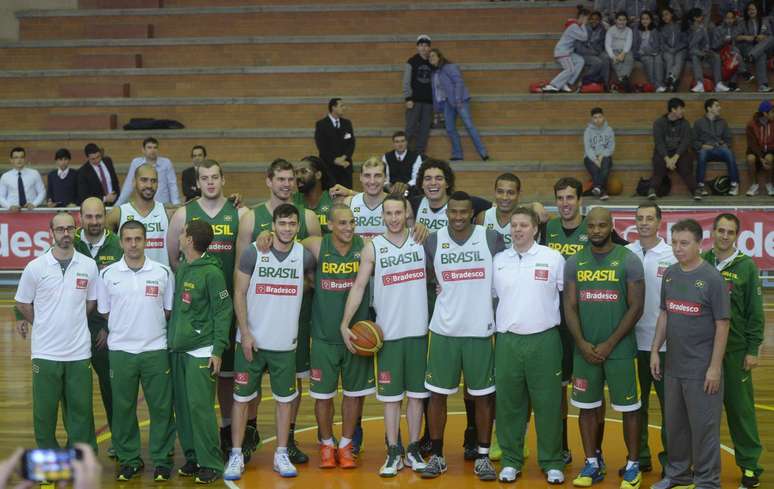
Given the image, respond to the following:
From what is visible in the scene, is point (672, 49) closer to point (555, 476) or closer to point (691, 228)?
point (691, 228)

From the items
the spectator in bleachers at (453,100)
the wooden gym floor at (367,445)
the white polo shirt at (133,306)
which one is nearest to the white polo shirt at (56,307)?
the white polo shirt at (133,306)

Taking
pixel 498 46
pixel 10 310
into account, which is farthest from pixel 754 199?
pixel 10 310

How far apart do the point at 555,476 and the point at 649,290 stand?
1396mm

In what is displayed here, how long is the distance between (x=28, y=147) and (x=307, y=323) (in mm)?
11617

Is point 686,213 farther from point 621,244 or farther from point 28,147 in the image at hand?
point 28,147

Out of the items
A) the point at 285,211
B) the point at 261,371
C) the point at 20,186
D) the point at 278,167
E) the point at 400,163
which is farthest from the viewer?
the point at 20,186

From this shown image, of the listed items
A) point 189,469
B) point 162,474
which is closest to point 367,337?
point 189,469

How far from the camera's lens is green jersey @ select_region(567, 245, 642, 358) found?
266 inches

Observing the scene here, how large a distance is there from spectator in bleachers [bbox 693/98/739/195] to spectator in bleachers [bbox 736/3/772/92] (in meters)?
1.70

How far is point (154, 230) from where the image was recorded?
7.67 metres

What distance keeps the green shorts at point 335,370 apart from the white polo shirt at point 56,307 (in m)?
1.54

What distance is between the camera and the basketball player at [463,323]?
7.02 m

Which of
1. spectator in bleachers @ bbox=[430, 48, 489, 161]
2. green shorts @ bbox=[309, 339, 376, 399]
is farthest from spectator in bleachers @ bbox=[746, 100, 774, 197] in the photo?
green shorts @ bbox=[309, 339, 376, 399]

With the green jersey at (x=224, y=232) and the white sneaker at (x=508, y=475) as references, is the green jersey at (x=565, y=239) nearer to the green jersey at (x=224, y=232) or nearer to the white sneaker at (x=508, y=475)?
the white sneaker at (x=508, y=475)
